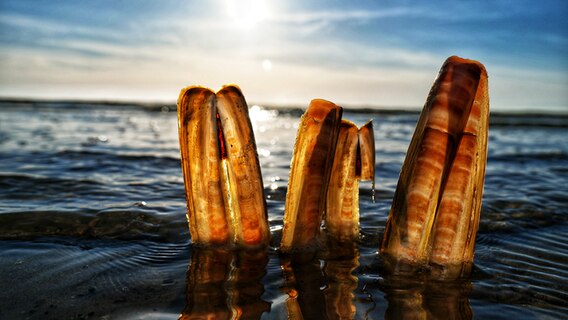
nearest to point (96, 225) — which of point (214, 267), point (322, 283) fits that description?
point (214, 267)

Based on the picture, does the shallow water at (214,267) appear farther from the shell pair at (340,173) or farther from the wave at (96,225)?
the shell pair at (340,173)

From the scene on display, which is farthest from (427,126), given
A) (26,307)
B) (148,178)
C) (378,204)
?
(148,178)

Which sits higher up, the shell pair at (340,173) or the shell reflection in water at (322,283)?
the shell pair at (340,173)

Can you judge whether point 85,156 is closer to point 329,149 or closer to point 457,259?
point 329,149

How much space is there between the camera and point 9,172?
6.62 metres

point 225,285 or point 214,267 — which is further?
point 214,267

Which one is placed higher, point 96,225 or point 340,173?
point 340,173

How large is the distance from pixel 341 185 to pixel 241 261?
961 millimetres

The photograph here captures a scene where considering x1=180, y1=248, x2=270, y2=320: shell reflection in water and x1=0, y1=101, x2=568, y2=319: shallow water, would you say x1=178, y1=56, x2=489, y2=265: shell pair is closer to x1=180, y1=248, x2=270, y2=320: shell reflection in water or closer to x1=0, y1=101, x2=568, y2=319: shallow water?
x1=180, y1=248, x2=270, y2=320: shell reflection in water

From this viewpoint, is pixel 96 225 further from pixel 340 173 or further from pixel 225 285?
pixel 340 173

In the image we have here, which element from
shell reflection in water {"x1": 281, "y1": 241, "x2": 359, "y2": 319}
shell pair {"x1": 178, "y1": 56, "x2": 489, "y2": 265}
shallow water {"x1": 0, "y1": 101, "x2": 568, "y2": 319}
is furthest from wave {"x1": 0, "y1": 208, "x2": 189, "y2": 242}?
shell reflection in water {"x1": 281, "y1": 241, "x2": 359, "y2": 319}

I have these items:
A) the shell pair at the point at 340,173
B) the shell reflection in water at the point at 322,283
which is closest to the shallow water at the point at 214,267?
the shell reflection in water at the point at 322,283

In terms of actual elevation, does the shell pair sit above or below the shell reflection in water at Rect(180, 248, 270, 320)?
above

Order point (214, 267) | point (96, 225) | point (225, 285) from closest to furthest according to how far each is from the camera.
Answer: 1. point (225, 285)
2. point (214, 267)
3. point (96, 225)
